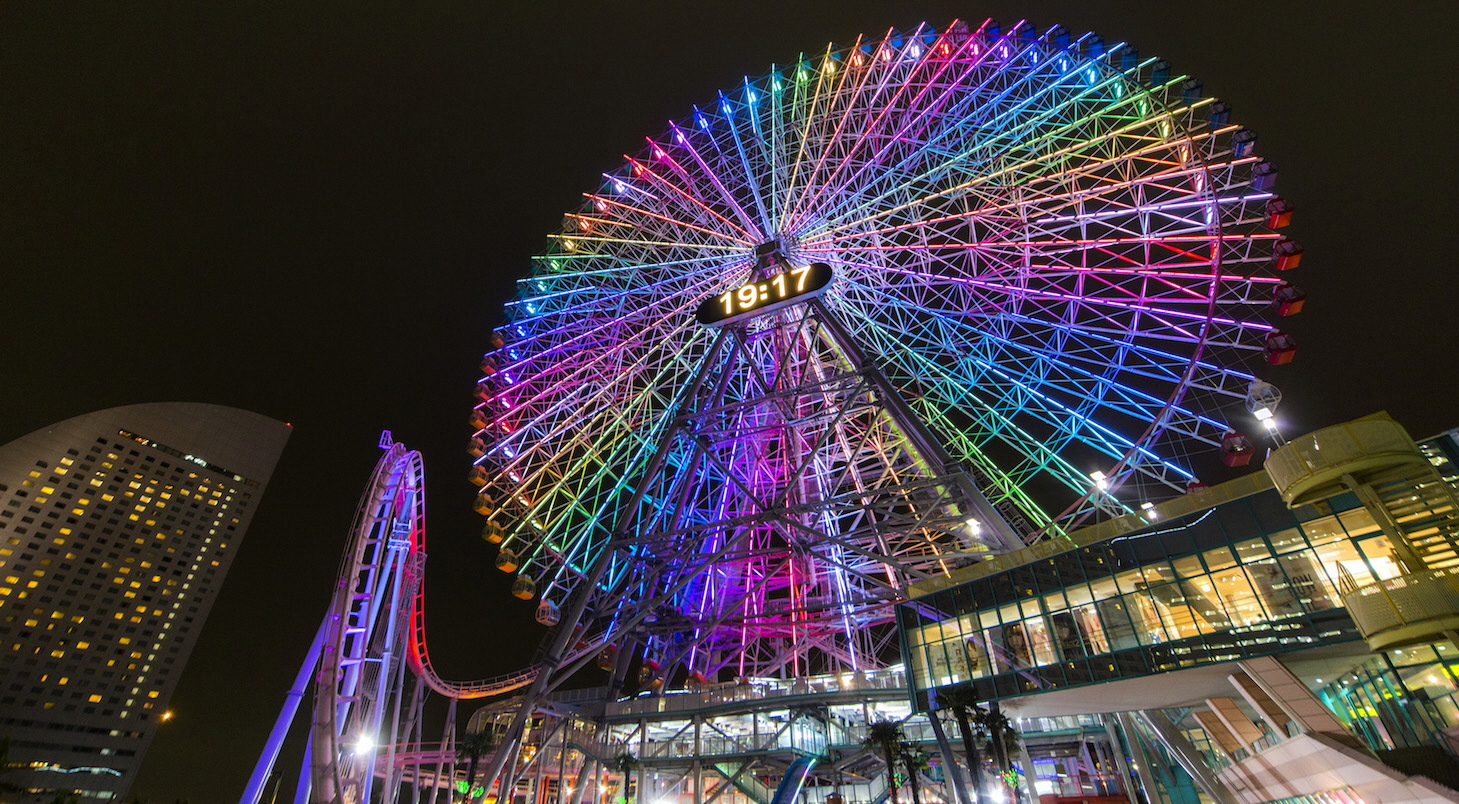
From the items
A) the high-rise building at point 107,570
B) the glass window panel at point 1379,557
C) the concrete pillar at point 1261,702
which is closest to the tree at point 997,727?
the concrete pillar at point 1261,702

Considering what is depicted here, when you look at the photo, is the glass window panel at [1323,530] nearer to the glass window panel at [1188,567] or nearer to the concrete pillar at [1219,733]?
the glass window panel at [1188,567]

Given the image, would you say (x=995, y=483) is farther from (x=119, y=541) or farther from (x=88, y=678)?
(x=119, y=541)

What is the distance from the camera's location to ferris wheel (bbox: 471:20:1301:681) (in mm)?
25594

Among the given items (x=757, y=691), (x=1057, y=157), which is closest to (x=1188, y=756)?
(x=757, y=691)

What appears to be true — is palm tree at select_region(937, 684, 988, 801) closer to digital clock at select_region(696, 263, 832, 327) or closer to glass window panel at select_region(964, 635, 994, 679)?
glass window panel at select_region(964, 635, 994, 679)

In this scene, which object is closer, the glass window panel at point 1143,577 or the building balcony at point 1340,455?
the building balcony at point 1340,455

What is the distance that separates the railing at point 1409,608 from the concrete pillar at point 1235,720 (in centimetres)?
650

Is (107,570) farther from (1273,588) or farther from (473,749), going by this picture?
(1273,588)

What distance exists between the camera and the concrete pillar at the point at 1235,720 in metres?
19.8

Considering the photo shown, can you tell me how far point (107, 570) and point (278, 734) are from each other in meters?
81.5

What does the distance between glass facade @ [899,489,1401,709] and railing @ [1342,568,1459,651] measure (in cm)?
280

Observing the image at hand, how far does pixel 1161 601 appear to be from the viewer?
21422 millimetres

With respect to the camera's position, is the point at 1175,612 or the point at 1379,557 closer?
the point at 1379,557

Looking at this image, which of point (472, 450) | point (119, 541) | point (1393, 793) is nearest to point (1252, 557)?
point (1393, 793)
